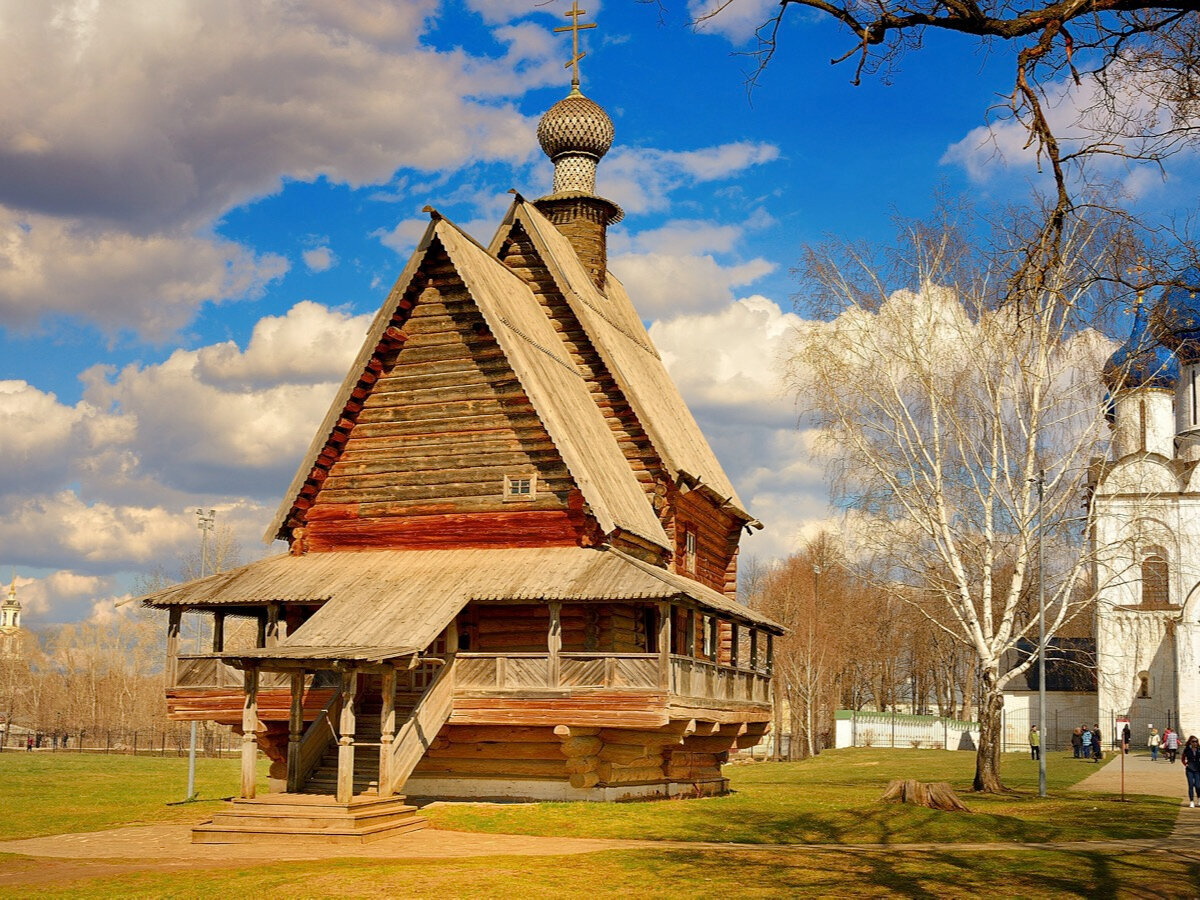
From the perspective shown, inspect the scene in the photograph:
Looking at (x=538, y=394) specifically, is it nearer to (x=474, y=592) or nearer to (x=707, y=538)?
(x=474, y=592)

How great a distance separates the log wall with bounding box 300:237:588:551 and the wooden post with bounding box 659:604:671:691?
113 inches

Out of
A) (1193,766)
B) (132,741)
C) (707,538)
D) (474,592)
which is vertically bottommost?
(132,741)

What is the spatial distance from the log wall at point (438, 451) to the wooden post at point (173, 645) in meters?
2.94

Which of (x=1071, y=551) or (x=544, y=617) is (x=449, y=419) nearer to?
(x=544, y=617)

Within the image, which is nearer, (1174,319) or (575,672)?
(1174,319)

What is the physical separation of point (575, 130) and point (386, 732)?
2096 centimetres

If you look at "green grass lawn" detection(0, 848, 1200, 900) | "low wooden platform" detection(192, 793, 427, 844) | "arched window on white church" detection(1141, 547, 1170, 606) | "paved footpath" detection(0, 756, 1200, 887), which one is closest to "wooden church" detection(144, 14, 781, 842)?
"low wooden platform" detection(192, 793, 427, 844)

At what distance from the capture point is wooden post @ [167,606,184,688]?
82.2ft

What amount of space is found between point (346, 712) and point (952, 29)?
1455 cm

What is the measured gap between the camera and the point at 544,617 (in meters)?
24.4

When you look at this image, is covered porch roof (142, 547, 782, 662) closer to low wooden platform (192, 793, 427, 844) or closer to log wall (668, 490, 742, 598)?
low wooden platform (192, 793, 427, 844)

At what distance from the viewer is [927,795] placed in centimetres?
2227

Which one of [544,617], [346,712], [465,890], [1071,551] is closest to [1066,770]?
[1071,551]

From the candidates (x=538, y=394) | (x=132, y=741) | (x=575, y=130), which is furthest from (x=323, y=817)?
(x=132, y=741)
